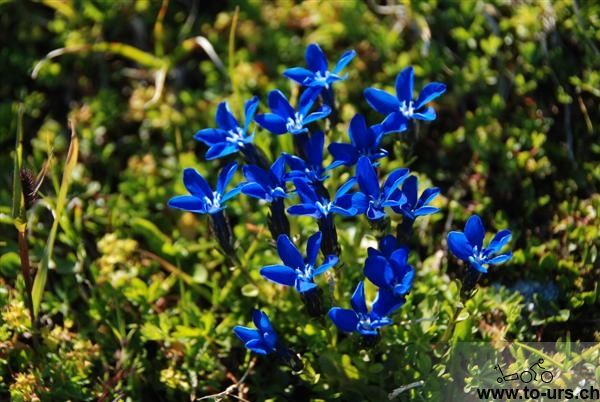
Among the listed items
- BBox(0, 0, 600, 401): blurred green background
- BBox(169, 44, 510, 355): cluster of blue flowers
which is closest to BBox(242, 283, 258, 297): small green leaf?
BBox(0, 0, 600, 401): blurred green background

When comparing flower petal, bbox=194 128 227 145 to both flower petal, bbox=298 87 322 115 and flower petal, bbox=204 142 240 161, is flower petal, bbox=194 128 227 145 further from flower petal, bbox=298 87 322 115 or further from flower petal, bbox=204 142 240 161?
flower petal, bbox=298 87 322 115

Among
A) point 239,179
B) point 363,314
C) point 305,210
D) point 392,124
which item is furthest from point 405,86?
point 239,179

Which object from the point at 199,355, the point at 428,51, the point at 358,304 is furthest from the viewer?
the point at 428,51

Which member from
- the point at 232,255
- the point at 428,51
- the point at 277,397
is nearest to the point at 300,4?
the point at 428,51

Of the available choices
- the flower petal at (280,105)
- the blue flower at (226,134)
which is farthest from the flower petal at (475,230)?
the blue flower at (226,134)

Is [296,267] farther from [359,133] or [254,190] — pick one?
[359,133]

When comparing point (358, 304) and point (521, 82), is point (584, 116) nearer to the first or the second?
point (521, 82)
